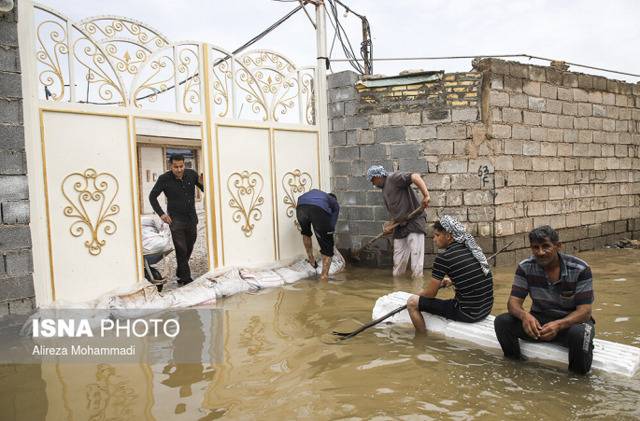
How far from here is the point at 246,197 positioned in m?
6.79

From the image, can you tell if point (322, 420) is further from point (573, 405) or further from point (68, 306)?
point (68, 306)

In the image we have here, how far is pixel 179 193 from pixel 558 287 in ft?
14.6

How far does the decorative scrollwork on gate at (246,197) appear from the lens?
6.65m

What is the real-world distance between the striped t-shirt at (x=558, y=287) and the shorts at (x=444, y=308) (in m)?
0.61

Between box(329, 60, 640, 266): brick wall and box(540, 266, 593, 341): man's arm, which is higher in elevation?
box(329, 60, 640, 266): brick wall

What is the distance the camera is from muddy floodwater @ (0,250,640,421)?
9.86 ft

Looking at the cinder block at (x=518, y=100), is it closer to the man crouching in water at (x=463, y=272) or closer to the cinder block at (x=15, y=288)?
the man crouching in water at (x=463, y=272)

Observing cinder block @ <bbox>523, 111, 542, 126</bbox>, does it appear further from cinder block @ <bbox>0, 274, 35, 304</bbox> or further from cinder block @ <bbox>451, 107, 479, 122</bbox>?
cinder block @ <bbox>0, 274, 35, 304</bbox>

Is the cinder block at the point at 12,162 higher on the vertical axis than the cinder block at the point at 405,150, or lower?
lower

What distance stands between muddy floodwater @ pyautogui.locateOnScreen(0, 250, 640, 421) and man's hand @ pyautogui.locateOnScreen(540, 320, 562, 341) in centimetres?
22

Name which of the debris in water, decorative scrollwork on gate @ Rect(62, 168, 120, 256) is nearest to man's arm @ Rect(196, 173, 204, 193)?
decorative scrollwork on gate @ Rect(62, 168, 120, 256)

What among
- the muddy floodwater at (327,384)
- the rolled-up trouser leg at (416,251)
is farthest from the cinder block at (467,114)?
the muddy floodwater at (327,384)

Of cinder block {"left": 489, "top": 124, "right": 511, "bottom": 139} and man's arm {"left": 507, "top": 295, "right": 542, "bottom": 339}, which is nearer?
man's arm {"left": 507, "top": 295, "right": 542, "bottom": 339}

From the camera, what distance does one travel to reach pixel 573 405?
9.70 ft
